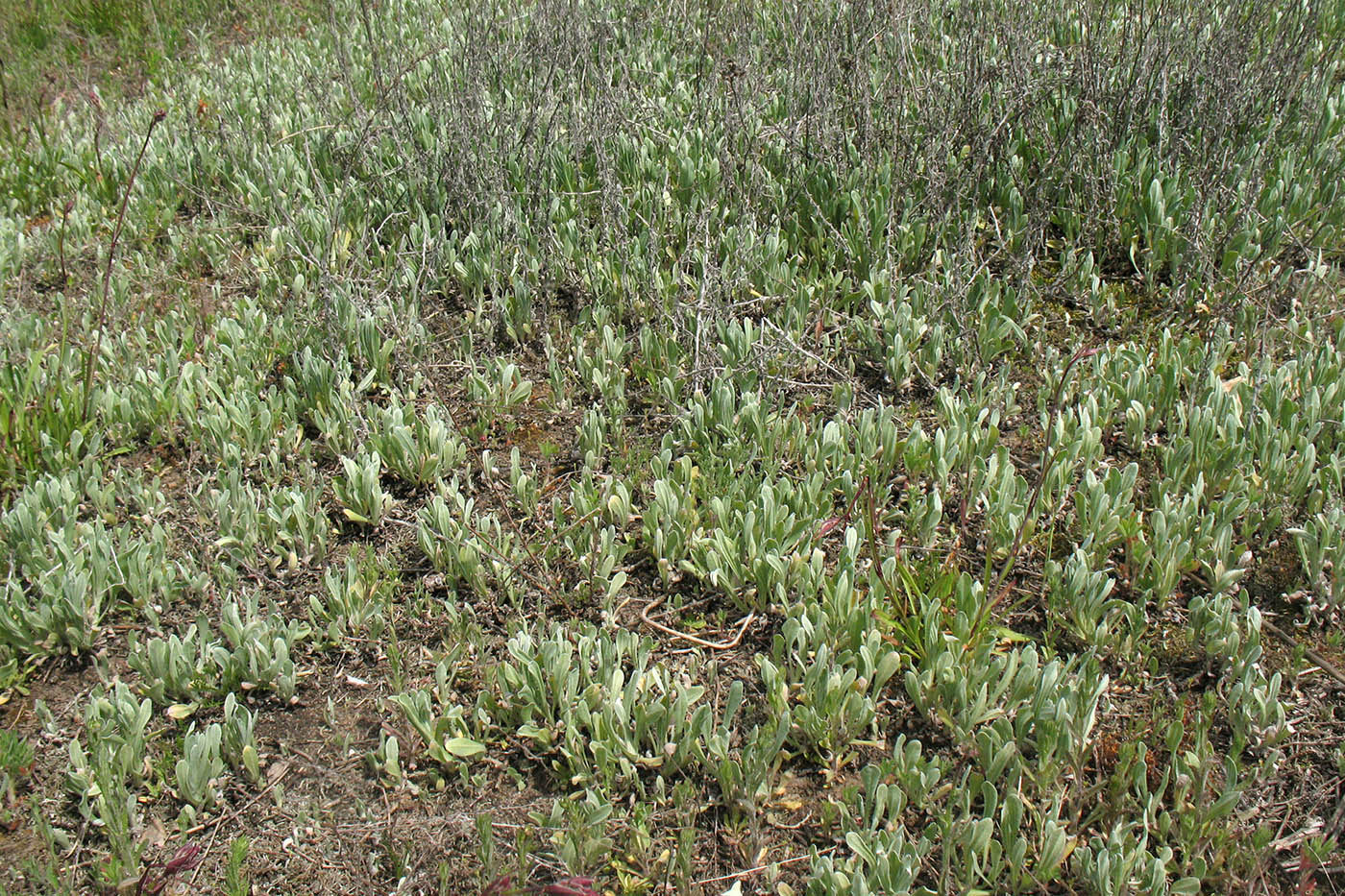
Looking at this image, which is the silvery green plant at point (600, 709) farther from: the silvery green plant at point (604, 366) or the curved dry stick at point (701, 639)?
the silvery green plant at point (604, 366)

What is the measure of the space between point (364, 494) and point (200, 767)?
1086mm

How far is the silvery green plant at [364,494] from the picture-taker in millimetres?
3465

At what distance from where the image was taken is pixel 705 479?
3.40 meters

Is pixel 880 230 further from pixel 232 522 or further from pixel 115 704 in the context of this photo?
pixel 115 704

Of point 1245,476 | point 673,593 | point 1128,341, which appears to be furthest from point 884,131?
point 673,593

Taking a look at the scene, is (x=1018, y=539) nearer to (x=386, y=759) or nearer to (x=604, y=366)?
(x=604, y=366)

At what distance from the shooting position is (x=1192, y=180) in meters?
4.55

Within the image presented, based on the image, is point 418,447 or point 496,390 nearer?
point 418,447

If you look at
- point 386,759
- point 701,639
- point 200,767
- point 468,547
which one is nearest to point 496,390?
point 468,547

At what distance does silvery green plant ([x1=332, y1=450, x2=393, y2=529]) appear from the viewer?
346cm

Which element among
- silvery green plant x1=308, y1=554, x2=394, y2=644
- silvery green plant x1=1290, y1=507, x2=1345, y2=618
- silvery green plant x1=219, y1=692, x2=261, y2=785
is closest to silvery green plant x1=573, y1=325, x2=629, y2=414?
silvery green plant x1=308, y1=554, x2=394, y2=644

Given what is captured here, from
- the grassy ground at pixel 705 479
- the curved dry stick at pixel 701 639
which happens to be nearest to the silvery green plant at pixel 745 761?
the grassy ground at pixel 705 479

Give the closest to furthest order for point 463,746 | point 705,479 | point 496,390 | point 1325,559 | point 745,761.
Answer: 1. point 745,761
2. point 463,746
3. point 1325,559
4. point 705,479
5. point 496,390

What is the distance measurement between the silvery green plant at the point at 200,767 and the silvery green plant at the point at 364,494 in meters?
0.95
